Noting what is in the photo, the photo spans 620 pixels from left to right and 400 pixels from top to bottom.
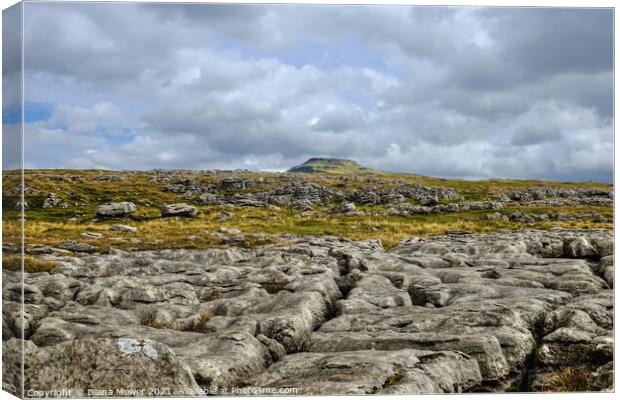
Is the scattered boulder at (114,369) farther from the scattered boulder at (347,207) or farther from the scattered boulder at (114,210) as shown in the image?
the scattered boulder at (347,207)

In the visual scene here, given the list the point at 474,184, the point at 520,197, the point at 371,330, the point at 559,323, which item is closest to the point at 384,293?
the point at 371,330

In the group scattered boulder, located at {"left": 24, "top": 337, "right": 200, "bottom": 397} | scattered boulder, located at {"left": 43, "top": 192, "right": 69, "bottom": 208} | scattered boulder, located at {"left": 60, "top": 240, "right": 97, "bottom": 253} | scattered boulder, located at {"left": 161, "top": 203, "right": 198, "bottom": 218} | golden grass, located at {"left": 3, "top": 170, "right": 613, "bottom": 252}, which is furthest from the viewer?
scattered boulder, located at {"left": 161, "top": 203, "right": 198, "bottom": 218}

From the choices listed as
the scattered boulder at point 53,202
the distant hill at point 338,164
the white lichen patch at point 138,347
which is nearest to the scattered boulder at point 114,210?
the scattered boulder at point 53,202

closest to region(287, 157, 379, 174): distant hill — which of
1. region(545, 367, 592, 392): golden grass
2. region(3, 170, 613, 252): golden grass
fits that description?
region(3, 170, 613, 252): golden grass

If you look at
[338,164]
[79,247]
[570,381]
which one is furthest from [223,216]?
[570,381]

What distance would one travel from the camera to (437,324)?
16328mm

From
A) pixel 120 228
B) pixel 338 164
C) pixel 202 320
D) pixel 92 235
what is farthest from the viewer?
pixel 338 164

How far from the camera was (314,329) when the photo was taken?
17141 millimetres

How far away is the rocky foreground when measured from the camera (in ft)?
44.3

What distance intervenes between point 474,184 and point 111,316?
74.2 ft

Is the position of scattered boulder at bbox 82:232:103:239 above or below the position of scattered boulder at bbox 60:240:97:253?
above

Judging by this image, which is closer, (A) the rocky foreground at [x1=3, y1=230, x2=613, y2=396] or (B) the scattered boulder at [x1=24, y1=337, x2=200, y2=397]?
(B) the scattered boulder at [x1=24, y1=337, x2=200, y2=397]

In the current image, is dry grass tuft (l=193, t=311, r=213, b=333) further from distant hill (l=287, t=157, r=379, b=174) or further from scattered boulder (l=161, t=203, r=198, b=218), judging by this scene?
scattered boulder (l=161, t=203, r=198, b=218)

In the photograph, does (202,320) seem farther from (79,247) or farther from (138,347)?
(79,247)
